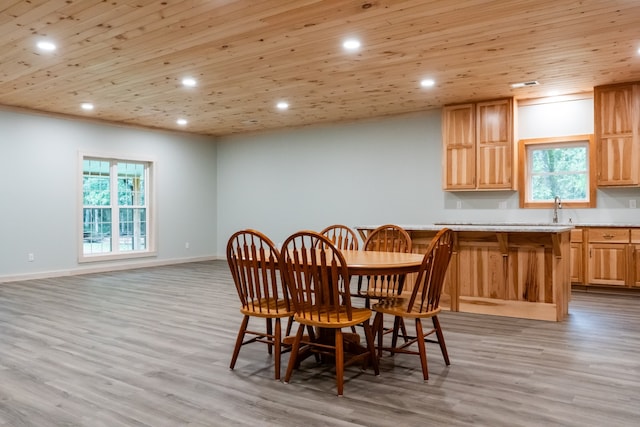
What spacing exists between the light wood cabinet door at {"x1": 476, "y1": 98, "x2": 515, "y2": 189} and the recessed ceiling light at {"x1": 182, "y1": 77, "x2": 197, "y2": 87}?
3875 millimetres

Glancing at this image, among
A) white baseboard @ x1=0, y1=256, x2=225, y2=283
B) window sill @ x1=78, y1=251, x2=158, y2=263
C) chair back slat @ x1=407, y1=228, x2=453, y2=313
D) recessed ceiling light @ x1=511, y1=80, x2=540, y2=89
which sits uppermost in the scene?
recessed ceiling light @ x1=511, y1=80, x2=540, y2=89

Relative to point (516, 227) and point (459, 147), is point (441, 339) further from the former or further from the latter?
point (459, 147)

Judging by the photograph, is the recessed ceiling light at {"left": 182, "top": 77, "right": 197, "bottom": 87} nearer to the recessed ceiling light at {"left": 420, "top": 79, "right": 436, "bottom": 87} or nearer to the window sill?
the recessed ceiling light at {"left": 420, "top": 79, "right": 436, "bottom": 87}

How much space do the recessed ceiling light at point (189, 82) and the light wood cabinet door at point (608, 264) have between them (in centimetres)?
523

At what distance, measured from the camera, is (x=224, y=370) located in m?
3.15

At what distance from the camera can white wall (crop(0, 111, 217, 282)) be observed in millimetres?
7191

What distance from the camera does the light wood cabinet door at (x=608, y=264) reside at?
5.99m

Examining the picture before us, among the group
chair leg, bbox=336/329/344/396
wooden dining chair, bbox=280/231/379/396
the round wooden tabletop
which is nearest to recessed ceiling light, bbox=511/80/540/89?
the round wooden tabletop

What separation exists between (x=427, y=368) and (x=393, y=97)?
4.52 metres

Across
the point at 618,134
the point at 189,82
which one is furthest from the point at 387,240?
the point at 618,134

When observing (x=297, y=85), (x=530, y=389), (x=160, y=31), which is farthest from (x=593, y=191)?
(x=160, y=31)

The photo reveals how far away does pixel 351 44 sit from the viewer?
447 centimetres

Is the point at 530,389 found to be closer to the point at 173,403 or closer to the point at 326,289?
the point at 326,289

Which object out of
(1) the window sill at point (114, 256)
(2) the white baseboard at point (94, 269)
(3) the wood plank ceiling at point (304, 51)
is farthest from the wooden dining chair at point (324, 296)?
(1) the window sill at point (114, 256)
